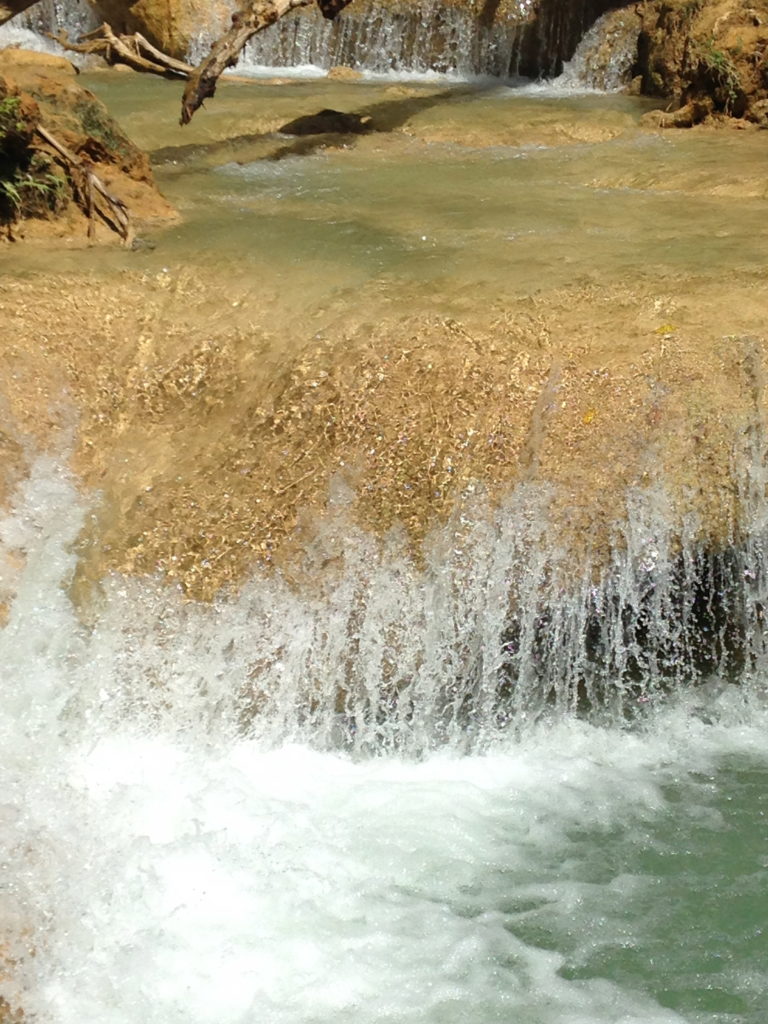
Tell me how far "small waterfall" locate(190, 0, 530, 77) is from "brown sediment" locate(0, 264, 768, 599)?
6.98 metres

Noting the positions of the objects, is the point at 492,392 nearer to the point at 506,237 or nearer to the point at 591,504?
the point at 591,504

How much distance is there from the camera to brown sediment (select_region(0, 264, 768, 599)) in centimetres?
498

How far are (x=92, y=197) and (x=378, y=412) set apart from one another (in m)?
2.53

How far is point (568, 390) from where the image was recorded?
16.9 feet

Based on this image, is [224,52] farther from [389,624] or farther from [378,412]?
[389,624]

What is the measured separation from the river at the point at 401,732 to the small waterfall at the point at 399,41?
640 centimetres

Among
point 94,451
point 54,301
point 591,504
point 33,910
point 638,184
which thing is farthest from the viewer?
point 638,184

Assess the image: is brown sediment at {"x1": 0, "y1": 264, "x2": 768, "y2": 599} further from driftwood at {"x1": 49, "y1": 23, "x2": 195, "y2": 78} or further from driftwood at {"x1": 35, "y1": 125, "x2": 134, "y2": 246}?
driftwood at {"x1": 49, "y1": 23, "x2": 195, "y2": 78}

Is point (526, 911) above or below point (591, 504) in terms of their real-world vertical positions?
below

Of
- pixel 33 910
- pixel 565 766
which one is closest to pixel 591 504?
pixel 565 766

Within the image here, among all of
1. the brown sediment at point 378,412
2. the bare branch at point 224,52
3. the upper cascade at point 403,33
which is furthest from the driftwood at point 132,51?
the brown sediment at point 378,412

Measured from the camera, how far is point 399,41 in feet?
39.9

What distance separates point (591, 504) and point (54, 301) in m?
2.69

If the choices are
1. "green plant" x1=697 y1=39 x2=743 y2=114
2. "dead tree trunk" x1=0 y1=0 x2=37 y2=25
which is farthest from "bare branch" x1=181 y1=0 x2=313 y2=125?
"green plant" x1=697 y1=39 x2=743 y2=114
